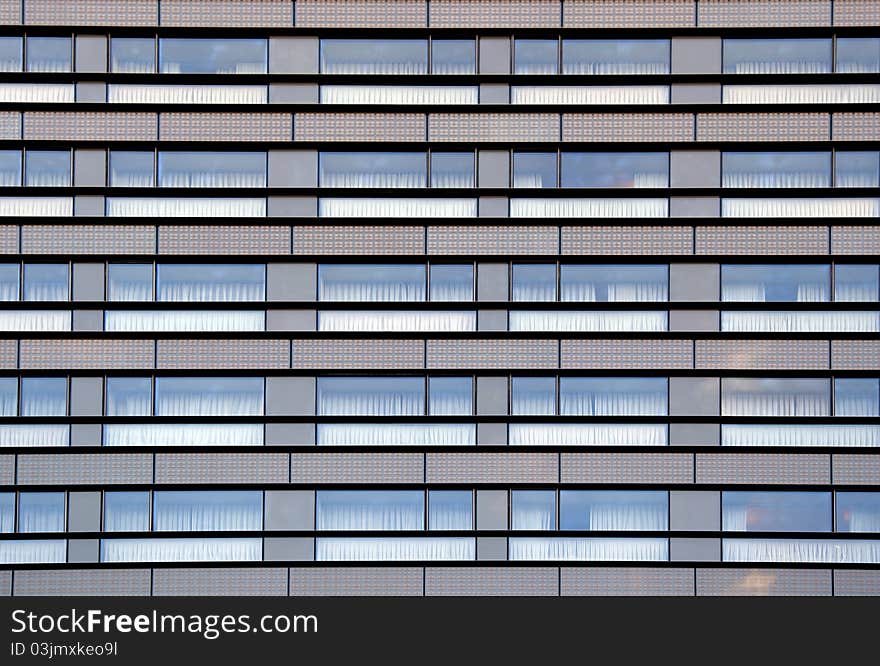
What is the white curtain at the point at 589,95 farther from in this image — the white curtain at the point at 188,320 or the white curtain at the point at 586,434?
the white curtain at the point at 188,320

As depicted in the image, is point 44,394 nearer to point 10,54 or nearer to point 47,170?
point 47,170

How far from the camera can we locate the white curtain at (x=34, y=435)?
10.5 meters

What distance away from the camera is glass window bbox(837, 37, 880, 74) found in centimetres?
1088

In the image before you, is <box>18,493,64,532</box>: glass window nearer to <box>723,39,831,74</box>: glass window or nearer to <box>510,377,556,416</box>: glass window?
<box>510,377,556,416</box>: glass window

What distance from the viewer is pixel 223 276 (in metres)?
10.8

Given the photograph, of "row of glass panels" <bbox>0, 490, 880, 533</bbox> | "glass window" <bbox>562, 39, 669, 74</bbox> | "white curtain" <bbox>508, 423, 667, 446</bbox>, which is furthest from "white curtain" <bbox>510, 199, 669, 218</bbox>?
"row of glass panels" <bbox>0, 490, 880, 533</bbox>

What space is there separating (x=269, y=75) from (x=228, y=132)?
0.99 meters

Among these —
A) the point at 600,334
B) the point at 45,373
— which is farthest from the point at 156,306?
the point at 600,334

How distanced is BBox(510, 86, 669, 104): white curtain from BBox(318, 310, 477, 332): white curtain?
3.19m

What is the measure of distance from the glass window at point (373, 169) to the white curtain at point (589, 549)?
17.3ft

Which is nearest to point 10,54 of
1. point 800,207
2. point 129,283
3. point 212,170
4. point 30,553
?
point 212,170

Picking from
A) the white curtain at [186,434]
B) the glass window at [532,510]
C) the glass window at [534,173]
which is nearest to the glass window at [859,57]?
the glass window at [534,173]

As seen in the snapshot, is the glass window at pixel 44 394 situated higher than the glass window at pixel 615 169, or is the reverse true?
the glass window at pixel 615 169

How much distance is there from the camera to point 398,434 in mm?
10680
